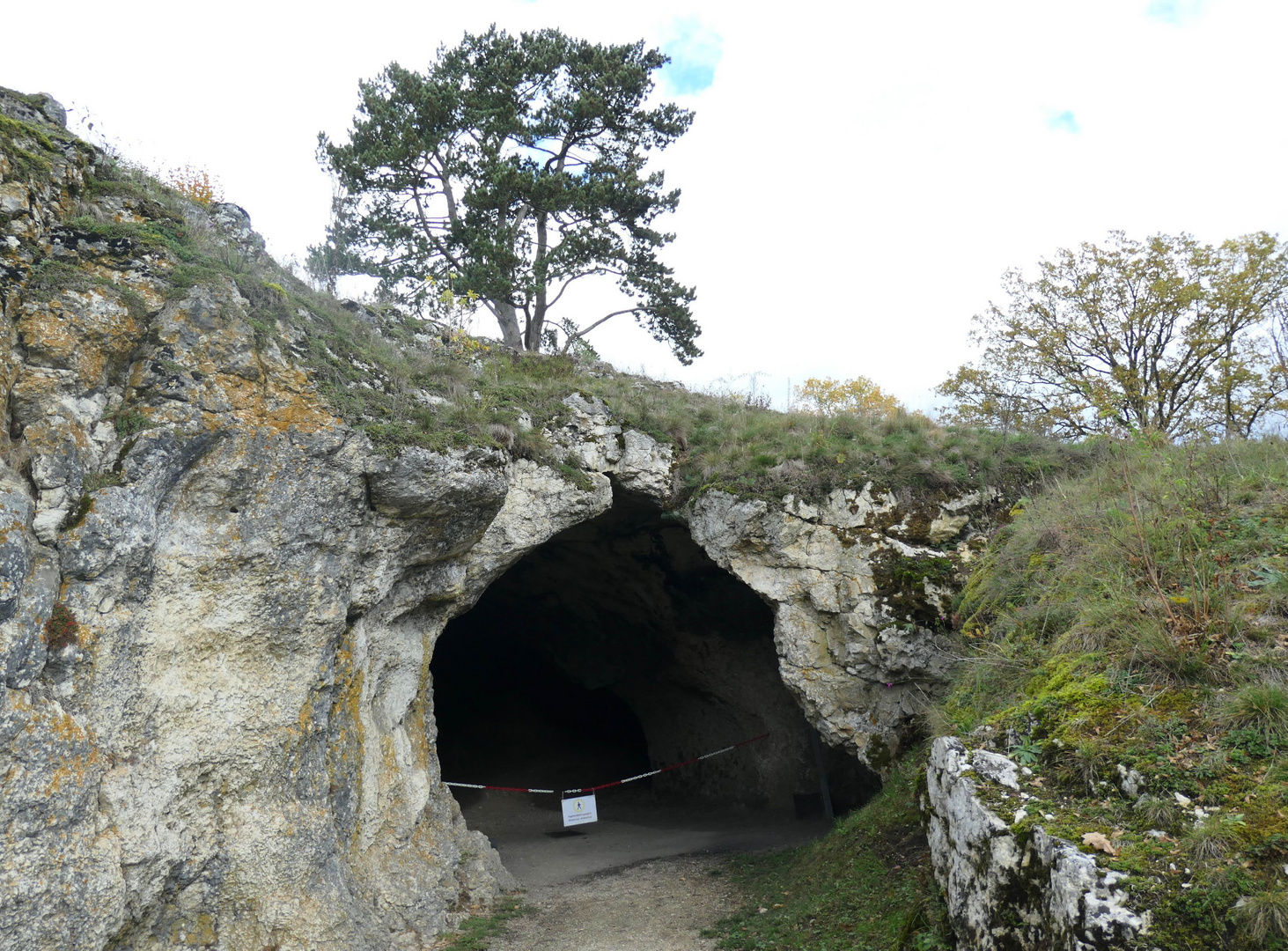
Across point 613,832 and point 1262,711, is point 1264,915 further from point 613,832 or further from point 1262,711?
point 613,832

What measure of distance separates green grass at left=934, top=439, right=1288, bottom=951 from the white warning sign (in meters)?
6.69

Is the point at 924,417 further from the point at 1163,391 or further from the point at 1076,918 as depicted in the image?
the point at 1076,918

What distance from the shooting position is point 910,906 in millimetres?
6801

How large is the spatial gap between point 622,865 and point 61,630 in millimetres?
8849

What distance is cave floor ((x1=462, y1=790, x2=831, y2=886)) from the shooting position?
11969 millimetres

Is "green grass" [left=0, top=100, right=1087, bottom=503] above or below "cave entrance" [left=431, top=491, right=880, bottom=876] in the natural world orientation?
above

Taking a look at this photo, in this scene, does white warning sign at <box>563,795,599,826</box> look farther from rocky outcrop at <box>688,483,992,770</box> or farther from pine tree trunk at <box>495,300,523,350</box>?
pine tree trunk at <box>495,300,523,350</box>

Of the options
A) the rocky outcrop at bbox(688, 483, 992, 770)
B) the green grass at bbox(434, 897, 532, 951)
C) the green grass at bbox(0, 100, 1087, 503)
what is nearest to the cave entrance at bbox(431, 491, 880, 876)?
the rocky outcrop at bbox(688, 483, 992, 770)

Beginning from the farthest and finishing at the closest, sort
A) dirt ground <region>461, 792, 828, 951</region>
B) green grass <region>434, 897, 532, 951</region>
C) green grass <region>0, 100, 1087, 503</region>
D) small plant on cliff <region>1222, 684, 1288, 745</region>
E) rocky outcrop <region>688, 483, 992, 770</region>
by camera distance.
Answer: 1. rocky outcrop <region>688, 483, 992, 770</region>
2. dirt ground <region>461, 792, 828, 951</region>
3. green grass <region>434, 897, 532, 951</region>
4. green grass <region>0, 100, 1087, 503</region>
5. small plant on cliff <region>1222, 684, 1288, 745</region>

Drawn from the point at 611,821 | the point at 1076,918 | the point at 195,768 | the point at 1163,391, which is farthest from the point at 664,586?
the point at 1163,391

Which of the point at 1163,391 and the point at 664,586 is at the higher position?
the point at 1163,391

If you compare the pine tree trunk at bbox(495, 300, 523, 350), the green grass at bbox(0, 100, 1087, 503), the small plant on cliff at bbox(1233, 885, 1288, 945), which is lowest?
the small plant on cliff at bbox(1233, 885, 1288, 945)

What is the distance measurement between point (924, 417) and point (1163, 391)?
7561 millimetres

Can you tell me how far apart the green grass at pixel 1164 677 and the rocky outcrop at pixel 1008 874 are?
0.43 ft
